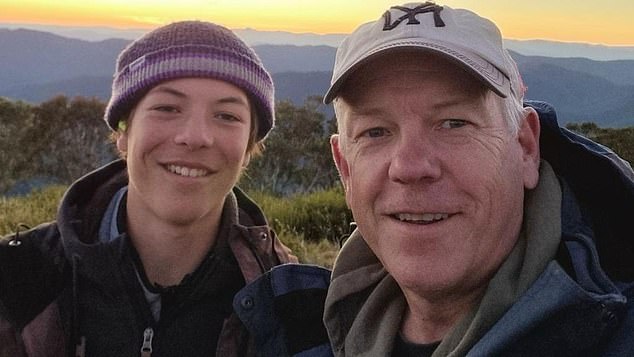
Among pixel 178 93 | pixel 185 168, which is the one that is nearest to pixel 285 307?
pixel 185 168

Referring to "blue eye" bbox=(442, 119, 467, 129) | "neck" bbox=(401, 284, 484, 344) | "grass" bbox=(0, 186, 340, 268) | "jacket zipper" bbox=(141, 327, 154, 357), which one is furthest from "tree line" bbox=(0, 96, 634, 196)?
"blue eye" bbox=(442, 119, 467, 129)

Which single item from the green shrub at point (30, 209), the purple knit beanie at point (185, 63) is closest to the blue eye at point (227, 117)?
the purple knit beanie at point (185, 63)

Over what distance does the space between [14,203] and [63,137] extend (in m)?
15.0

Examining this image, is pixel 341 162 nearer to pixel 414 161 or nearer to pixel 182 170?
pixel 414 161

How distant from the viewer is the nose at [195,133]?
305 cm

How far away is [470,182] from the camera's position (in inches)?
80.8

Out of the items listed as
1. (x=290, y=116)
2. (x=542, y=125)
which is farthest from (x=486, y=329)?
(x=290, y=116)

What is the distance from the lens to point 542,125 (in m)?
2.24

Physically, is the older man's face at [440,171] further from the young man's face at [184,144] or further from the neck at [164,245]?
the neck at [164,245]

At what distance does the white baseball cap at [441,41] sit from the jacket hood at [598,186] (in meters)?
0.17

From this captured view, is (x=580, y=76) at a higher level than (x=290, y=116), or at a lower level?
lower

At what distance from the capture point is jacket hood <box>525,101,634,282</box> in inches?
79.8

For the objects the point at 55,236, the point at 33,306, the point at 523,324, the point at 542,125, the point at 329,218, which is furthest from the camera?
the point at 329,218

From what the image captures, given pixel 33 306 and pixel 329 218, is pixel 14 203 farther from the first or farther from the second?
pixel 33 306
